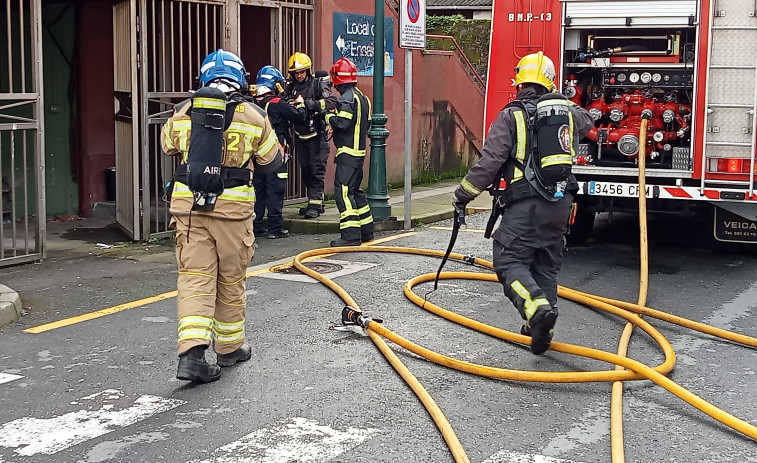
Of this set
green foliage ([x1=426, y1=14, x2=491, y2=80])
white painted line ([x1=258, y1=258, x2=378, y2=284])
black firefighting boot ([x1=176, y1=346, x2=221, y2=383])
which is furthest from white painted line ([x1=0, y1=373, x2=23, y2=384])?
green foliage ([x1=426, y1=14, x2=491, y2=80])

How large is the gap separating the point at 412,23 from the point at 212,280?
6302 millimetres

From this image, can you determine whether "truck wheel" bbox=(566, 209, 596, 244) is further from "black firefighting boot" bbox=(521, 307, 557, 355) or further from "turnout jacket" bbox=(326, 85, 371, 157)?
"black firefighting boot" bbox=(521, 307, 557, 355)

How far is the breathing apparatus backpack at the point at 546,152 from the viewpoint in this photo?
243 inches

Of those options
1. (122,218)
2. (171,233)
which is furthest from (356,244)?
(122,218)

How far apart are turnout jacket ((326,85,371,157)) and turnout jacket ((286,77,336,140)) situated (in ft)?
3.58

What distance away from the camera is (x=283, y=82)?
448 inches

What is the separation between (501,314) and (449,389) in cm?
193

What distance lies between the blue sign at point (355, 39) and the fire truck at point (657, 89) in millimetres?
4105

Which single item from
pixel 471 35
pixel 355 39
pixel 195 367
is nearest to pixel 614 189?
pixel 195 367

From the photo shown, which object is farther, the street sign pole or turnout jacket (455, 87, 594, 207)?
the street sign pole

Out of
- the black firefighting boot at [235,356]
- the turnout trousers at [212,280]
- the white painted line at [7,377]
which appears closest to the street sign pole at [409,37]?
the black firefighting boot at [235,356]

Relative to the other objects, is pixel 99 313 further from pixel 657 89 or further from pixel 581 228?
pixel 657 89

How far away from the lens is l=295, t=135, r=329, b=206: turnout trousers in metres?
11.9

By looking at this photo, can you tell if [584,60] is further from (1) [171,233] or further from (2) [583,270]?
(1) [171,233]
